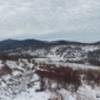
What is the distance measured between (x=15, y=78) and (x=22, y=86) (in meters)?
1.69

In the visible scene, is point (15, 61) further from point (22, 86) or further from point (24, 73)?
point (22, 86)

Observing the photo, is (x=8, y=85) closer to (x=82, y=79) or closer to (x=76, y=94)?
(x=76, y=94)

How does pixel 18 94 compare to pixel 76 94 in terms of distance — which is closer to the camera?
pixel 18 94

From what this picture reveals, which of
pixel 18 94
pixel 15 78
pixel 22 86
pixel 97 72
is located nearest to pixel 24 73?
pixel 15 78

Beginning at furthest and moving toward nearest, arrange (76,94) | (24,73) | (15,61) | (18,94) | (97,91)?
(15,61)
(24,73)
(97,91)
(76,94)
(18,94)

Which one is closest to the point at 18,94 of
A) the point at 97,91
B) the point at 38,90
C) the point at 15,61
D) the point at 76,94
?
the point at 38,90

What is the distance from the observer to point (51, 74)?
2667cm

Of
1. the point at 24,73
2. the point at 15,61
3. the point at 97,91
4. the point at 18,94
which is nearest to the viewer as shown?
the point at 18,94

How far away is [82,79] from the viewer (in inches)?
1034

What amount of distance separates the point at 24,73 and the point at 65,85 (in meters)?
2.79

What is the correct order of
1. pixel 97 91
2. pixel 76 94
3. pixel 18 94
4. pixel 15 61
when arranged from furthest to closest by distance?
pixel 15 61
pixel 97 91
pixel 76 94
pixel 18 94

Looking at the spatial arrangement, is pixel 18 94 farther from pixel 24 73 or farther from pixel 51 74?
pixel 51 74

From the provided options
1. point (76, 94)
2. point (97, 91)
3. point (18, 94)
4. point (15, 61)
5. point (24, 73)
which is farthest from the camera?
point (15, 61)

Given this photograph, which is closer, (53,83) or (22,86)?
(22,86)
